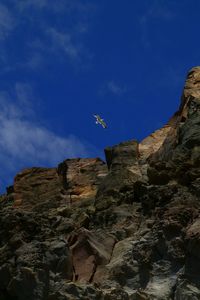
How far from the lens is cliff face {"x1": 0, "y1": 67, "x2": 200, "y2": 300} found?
26.8m

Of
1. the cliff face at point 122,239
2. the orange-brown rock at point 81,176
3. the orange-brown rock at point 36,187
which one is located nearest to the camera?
the cliff face at point 122,239

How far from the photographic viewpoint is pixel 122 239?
31.2 m

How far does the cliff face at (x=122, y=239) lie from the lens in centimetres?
2681

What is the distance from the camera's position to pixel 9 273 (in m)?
28.6

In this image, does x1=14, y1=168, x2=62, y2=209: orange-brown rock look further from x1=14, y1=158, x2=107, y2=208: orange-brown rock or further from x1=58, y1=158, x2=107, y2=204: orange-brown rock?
x1=58, y1=158, x2=107, y2=204: orange-brown rock

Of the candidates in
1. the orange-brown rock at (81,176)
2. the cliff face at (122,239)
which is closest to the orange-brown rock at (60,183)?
the orange-brown rock at (81,176)

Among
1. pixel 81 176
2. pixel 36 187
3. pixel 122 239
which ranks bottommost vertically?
pixel 122 239

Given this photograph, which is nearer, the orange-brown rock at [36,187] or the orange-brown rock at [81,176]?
the orange-brown rock at [81,176]

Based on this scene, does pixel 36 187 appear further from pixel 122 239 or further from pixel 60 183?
pixel 122 239

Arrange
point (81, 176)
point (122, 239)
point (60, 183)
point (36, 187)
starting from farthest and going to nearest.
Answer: point (60, 183) → point (36, 187) → point (81, 176) → point (122, 239)

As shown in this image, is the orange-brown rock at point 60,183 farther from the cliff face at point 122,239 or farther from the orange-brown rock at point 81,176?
the cliff face at point 122,239

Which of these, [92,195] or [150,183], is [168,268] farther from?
[92,195]

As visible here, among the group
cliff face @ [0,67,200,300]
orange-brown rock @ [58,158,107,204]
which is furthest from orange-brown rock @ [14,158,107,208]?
cliff face @ [0,67,200,300]

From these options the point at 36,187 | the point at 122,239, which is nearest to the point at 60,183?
the point at 36,187
